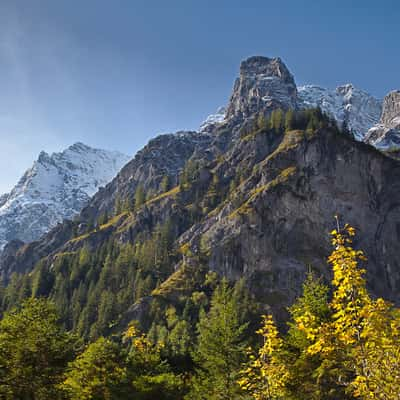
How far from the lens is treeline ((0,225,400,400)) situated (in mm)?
10039

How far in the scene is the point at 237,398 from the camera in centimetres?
2522

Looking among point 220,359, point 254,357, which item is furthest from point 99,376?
point 254,357

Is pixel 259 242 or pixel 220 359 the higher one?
pixel 259 242

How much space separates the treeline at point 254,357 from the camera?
10.0 metres

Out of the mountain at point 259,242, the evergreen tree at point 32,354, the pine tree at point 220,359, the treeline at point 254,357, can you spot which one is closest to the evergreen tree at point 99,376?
the treeline at point 254,357

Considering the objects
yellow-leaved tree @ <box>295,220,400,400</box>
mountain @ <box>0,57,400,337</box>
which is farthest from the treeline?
mountain @ <box>0,57,400,337</box>

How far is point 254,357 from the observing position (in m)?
17.0

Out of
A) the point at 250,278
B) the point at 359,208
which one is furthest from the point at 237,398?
the point at 359,208

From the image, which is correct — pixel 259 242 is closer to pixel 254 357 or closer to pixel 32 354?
pixel 32 354

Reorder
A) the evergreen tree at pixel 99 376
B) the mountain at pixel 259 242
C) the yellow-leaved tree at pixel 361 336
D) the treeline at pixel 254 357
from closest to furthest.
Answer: the yellow-leaved tree at pixel 361 336
the treeline at pixel 254 357
the evergreen tree at pixel 99 376
the mountain at pixel 259 242

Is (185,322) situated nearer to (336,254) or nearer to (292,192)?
(292,192)

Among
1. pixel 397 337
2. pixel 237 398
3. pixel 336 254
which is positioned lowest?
pixel 237 398

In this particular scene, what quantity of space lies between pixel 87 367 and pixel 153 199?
171 m

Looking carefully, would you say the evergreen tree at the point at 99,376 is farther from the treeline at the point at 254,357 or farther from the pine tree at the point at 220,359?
the pine tree at the point at 220,359
